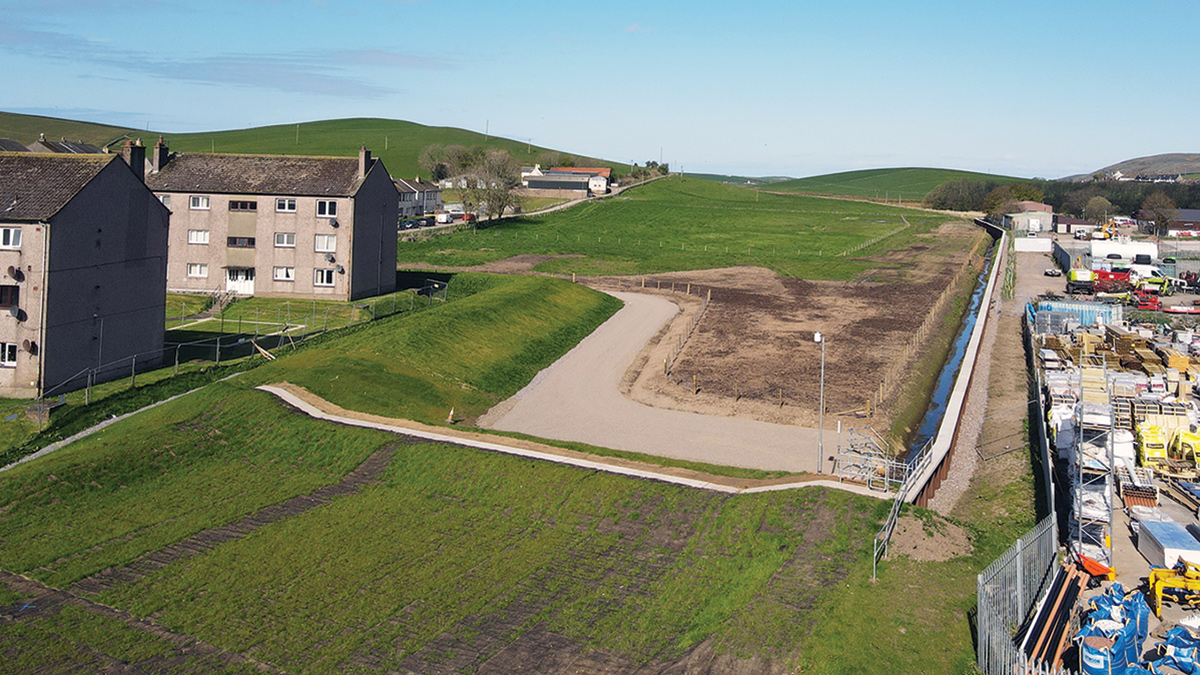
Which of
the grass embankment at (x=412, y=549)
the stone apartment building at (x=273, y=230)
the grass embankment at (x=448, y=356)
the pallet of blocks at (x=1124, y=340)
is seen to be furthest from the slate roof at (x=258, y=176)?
the pallet of blocks at (x=1124, y=340)

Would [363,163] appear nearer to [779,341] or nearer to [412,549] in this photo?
[779,341]

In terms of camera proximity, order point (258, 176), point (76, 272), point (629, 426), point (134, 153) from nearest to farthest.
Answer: point (629, 426) → point (76, 272) → point (134, 153) → point (258, 176)

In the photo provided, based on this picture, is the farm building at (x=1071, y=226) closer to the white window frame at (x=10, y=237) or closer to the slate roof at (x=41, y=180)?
the slate roof at (x=41, y=180)

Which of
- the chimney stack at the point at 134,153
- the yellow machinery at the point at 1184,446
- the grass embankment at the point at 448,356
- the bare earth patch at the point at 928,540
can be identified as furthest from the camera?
the chimney stack at the point at 134,153

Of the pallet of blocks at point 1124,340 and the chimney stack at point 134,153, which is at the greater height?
the chimney stack at point 134,153

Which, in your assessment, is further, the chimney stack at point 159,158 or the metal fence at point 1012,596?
the chimney stack at point 159,158

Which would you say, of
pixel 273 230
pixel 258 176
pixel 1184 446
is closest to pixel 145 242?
pixel 273 230

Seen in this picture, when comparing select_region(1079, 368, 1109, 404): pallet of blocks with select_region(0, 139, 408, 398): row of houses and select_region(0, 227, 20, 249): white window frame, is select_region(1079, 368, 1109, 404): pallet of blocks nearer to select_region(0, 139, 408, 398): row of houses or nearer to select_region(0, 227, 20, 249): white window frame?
select_region(0, 139, 408, 398): row of houses

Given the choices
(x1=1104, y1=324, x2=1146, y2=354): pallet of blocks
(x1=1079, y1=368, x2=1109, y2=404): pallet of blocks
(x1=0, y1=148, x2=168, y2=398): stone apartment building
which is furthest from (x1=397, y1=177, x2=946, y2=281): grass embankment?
(x1=0, y1=148, x2=168, y2=398): stone apartment building
